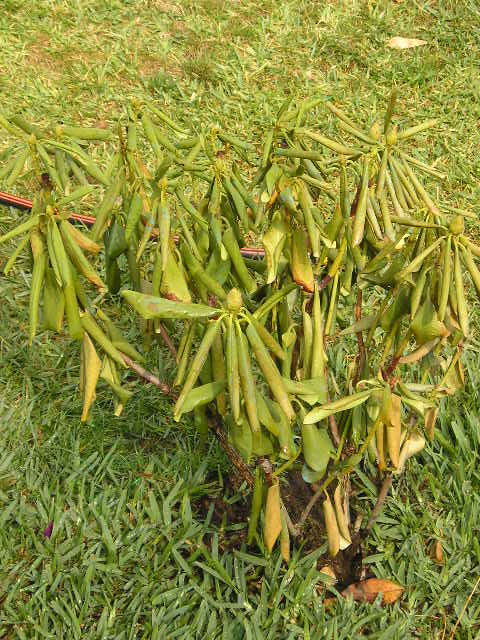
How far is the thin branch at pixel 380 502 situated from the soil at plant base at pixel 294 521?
48 millimetres

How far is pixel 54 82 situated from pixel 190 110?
2.00 ft

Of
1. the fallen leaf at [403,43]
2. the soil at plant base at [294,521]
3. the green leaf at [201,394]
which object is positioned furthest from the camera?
the fallen leaf at [403,43]

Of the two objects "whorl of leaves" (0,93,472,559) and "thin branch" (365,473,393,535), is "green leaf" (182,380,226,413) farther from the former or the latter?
"thin branch" (365,473,393,535)

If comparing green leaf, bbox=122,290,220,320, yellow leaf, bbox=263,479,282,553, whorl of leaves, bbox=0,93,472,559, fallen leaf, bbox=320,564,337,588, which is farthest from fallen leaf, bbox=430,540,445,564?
green leaf, bbox=122,290,220,320

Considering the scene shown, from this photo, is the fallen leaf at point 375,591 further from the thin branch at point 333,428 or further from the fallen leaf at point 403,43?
the fallen leaf at point 403,43

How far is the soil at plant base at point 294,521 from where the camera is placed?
195 cm

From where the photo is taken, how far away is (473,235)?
9.64ft

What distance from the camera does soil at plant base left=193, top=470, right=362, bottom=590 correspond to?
6.41 ft

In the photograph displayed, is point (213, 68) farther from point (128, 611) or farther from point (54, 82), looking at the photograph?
point (128, 611)

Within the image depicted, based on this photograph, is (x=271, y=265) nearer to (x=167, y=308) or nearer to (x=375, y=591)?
(x=167, y=308)

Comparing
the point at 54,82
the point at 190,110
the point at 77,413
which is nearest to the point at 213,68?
the point at 190,110

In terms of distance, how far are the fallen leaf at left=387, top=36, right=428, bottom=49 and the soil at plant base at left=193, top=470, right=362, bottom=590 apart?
2.49 metres

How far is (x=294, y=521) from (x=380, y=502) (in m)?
0.25

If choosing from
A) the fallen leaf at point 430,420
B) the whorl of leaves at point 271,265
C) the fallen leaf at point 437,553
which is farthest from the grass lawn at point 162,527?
the fallen leaf at point 430,420
